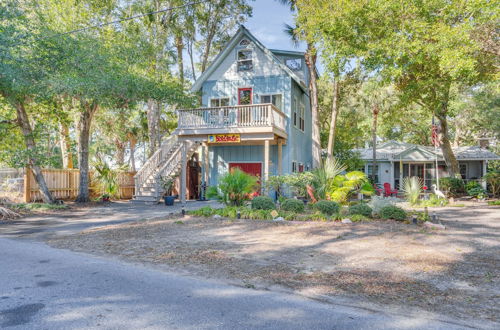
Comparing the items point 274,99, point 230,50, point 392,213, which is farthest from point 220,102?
point 392,213

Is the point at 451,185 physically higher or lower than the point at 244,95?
lower

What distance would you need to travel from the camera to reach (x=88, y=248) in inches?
269

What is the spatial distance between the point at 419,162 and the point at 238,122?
1570 centimetres

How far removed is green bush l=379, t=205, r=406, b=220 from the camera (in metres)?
9.35

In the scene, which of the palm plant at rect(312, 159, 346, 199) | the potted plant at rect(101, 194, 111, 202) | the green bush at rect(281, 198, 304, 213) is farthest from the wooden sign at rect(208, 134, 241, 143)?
the potted plant at rect(101, 194, 111, 202)

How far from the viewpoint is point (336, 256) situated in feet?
19.4

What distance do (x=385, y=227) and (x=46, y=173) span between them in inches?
600

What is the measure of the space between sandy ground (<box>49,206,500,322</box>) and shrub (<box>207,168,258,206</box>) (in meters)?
1.81

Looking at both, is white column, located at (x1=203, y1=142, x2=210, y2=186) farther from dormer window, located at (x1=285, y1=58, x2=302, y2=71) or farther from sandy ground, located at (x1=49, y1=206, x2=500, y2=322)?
sandy ground, located at (x1=49, y1=206, x2=500, y2=322)

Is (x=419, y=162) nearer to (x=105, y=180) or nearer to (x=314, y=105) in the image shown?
(x=314, y=105)

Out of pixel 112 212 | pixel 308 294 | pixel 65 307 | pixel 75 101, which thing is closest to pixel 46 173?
pixel 75 101

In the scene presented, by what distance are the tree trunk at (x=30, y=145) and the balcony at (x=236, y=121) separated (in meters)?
6.26

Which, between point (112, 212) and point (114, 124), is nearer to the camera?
point (112, 212)

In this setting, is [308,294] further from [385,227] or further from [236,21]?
[236,21]
